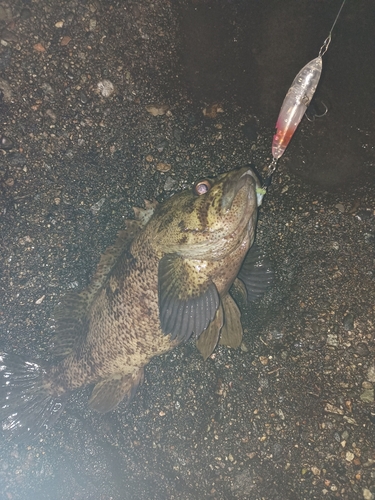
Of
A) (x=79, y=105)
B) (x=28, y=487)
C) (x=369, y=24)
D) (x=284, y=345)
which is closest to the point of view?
(x=369, y=24)

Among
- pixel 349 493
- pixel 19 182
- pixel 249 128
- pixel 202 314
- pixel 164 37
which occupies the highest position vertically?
pixel 164 37

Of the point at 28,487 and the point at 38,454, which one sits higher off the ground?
the point at 38,454

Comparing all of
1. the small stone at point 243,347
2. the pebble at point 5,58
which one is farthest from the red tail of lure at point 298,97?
the pebble at point 5,58

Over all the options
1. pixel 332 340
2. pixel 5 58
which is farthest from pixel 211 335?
pixel 5 58

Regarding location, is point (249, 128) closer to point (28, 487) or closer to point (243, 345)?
point (243, 345)

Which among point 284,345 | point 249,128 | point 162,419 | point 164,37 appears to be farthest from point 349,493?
point 164,37

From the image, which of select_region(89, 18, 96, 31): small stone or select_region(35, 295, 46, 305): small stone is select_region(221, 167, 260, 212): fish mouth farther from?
select_region(35, 295, 46, 305): small stone

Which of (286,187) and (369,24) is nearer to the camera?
(369,24)
